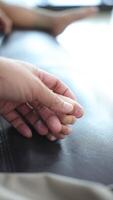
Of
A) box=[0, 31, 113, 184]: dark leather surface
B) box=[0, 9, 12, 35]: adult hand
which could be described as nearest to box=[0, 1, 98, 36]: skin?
box=[0, 9, 12, 35]: adult hand

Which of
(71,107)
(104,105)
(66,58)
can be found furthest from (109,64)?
(71,107)

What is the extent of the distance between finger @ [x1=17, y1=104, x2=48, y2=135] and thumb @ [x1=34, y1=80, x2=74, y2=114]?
0.17 ft

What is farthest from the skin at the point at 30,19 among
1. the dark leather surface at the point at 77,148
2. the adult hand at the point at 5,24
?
the dark leather surface at the point at 77,148

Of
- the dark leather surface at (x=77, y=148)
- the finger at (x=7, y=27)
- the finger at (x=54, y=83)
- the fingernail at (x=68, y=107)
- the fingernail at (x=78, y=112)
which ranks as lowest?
the dark leather surface at (x=77, y=148)

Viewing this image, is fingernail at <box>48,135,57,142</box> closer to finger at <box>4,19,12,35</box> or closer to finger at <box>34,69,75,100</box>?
finger at <box>34,69,75,100</box>

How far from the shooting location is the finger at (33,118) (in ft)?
1.89

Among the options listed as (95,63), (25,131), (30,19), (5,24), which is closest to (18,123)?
(25,131)

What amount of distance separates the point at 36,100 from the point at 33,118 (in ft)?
0.19

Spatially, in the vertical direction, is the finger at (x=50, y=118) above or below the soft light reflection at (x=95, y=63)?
below

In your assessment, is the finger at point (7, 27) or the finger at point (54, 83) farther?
the finger at point (7, 27)

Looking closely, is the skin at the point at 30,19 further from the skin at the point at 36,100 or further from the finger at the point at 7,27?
the skin at the point at 36,100

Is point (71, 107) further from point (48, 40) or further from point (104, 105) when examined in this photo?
Answer: point (48, 40)

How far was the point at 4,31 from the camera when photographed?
106 cm

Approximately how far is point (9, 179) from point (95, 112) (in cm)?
24
